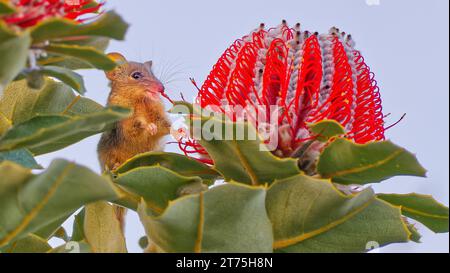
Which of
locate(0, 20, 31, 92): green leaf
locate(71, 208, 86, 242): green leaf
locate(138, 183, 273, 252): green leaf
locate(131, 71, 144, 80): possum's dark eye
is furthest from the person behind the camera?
locate(131, 71, 144, 80): possum's dark eye

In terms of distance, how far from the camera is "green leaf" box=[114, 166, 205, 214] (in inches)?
63.9

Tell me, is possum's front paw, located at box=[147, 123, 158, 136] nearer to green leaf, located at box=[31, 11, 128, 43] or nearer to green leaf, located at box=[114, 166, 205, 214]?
green leaf, located at box=[114, 166, 205, 214]

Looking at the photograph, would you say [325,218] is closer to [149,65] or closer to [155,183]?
[155,183]

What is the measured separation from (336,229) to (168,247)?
0.38 meters

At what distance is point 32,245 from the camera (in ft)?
5.91

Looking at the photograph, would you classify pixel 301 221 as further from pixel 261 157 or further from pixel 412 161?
pixel 412 161

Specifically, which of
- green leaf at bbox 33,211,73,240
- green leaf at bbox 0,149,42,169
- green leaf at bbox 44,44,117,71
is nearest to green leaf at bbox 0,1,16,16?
green leaf at bbox 44,44,117,71

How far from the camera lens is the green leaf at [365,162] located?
1556mm

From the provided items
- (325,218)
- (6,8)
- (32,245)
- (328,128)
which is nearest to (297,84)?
(328,128)

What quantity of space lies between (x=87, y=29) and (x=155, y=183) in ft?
1.50

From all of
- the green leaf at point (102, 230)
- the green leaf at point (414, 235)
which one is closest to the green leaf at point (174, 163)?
the green leaf at point (102, 230)

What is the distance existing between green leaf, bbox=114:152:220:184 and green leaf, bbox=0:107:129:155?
43cm

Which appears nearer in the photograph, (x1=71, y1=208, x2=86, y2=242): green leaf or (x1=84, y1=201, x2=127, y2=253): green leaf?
(x1=84, y1=201, x2=127, y2=253): green leaf

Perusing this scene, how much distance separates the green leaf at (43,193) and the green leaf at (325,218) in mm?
463
